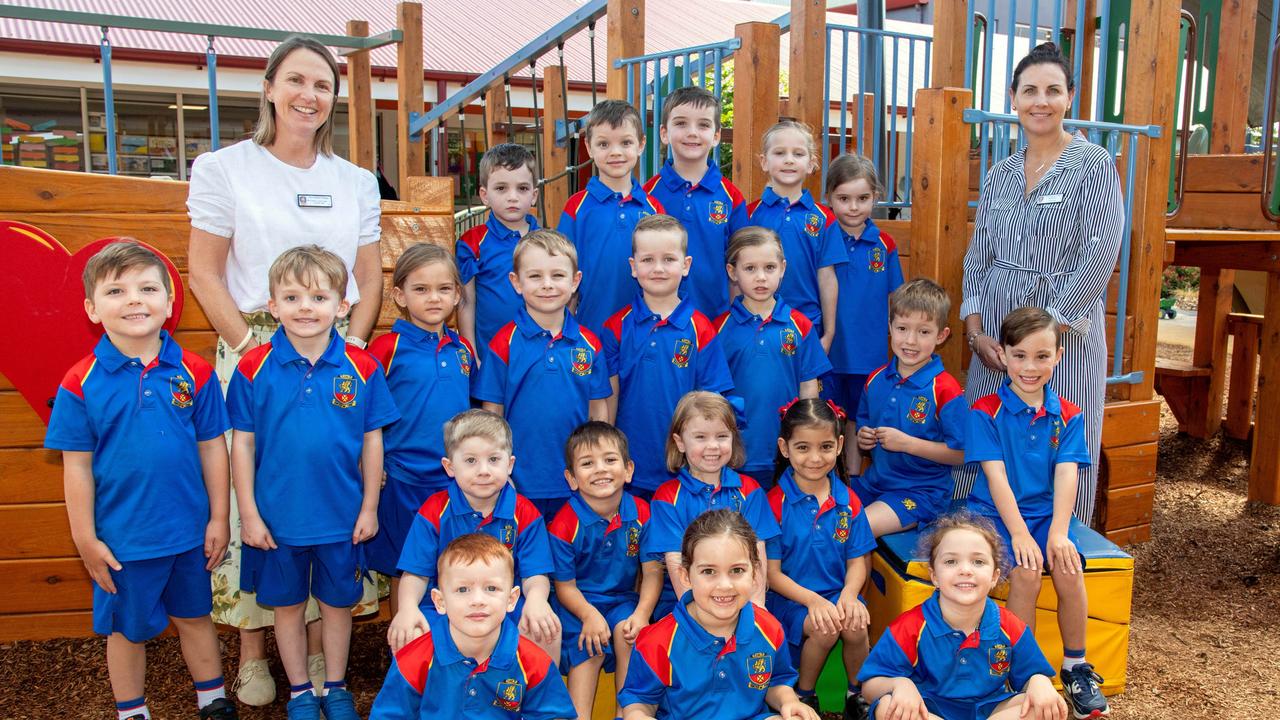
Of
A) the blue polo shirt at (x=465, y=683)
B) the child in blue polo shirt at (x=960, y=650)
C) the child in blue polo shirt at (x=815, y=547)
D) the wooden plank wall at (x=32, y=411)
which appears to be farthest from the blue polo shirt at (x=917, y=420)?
the wooden plank wall at (x=32, y=411)

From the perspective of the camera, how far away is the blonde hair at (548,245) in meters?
3.42

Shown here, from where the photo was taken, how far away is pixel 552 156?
7.41 m

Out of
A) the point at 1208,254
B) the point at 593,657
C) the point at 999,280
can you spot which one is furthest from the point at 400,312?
the point at 1208,254

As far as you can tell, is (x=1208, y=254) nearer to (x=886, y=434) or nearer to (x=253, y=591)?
(x=886, y=434)

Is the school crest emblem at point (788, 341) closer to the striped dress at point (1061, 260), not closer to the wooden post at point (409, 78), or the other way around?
the striped dress at point (1061, 260)

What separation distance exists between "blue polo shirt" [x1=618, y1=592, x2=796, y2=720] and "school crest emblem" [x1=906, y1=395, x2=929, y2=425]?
1.28 metres

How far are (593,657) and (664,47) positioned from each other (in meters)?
13.4

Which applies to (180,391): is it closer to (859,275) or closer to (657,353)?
(657,353)

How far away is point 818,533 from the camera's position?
3.39 m

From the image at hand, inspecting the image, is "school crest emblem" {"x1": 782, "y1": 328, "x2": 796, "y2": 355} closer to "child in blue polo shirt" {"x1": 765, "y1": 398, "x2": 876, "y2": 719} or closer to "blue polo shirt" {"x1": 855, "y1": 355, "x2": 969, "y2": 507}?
"child in blue polo shirt" {"x1": 765, "y1": 398, "x2": 876, "y2": 719}

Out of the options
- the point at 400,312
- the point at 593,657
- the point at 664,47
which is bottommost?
the point at 593,657

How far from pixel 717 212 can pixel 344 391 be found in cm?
170

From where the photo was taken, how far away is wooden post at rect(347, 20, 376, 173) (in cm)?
661

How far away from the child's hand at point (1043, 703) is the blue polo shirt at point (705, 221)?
6.18 ft
